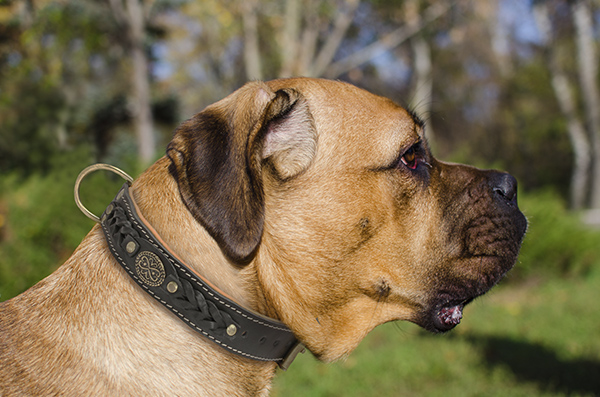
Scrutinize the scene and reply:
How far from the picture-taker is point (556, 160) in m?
23.4

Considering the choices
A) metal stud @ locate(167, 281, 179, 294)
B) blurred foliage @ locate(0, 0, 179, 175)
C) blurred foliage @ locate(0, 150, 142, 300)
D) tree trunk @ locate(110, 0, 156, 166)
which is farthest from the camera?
tree trunk @ locate(110, 0, 156, 166)

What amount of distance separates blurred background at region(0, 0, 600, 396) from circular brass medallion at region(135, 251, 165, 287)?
1.96m

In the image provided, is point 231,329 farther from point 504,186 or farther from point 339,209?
point 504,186

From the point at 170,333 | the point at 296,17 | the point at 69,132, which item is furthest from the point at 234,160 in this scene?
the point at 296,17

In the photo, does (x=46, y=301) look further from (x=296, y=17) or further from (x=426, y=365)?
(x=296, y=17)

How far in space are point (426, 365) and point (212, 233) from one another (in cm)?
447

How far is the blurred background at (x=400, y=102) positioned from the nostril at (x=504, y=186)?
2.33 ft

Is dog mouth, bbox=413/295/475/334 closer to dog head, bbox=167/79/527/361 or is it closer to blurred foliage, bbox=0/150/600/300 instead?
dog head, bbox=167/79/527/361

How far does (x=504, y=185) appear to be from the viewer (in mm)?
2557

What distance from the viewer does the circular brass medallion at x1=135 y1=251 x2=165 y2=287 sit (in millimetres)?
1691

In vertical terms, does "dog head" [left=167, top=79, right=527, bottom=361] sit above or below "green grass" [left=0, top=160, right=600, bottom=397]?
above

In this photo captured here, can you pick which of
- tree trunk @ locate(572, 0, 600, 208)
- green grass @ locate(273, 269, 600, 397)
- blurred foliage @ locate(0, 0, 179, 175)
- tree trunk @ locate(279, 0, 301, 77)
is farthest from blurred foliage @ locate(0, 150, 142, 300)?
tree trunk @ locate(572, 0, 600, 208)

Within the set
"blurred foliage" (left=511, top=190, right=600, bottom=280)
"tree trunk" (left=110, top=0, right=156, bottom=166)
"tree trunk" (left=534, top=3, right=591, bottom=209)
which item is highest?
"tree trunk" (left=110, top=0, right=156, bottom=166)

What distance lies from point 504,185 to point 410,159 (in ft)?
1.93
